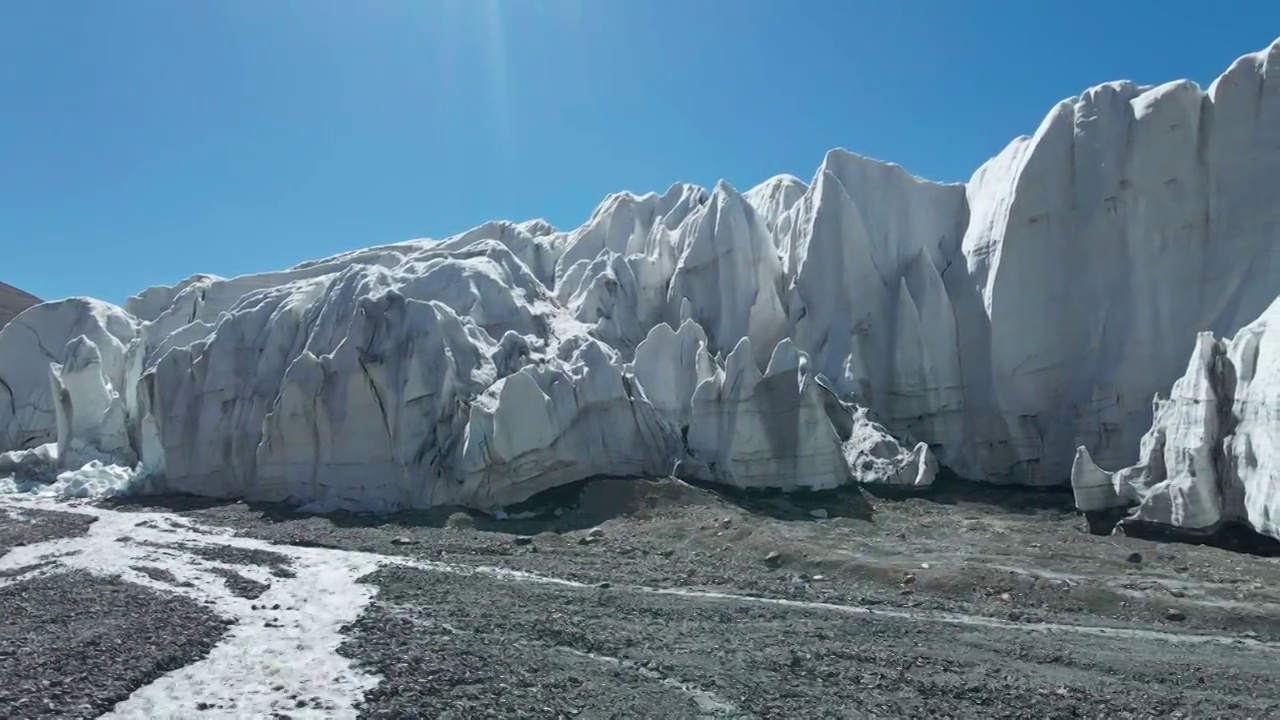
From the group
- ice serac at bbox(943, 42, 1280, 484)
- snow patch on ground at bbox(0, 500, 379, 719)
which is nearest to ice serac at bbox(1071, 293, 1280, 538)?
ice serac at bbox(943, 42, 1280, 484)

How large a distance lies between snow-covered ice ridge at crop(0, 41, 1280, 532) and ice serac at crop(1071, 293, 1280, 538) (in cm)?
55

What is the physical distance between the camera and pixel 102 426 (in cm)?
4019

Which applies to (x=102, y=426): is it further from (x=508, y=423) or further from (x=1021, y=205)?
(x=1021, y=205)

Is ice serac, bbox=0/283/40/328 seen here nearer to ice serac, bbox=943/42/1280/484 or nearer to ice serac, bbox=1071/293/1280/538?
ice serac, bbox=943/42/1280/484

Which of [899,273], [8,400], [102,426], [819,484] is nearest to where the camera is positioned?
[819,484]

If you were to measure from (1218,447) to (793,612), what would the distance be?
38.9 ft

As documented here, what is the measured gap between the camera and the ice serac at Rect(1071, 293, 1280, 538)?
63.6 feet

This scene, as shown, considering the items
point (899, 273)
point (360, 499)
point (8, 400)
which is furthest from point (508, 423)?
point (8, 400)

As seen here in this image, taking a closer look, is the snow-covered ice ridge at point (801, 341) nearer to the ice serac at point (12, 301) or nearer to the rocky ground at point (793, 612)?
the rocky ground at point (793, 612)

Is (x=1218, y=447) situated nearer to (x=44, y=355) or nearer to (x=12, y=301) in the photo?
(x=44, y=355)

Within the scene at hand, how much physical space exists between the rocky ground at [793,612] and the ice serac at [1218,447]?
1.12m

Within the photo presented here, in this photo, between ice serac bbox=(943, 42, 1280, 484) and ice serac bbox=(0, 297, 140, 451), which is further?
ice serac bbox=(0, 297, 140, 451)

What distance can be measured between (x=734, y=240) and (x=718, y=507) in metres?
13.7

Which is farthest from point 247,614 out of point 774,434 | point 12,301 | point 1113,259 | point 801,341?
point 12,301
